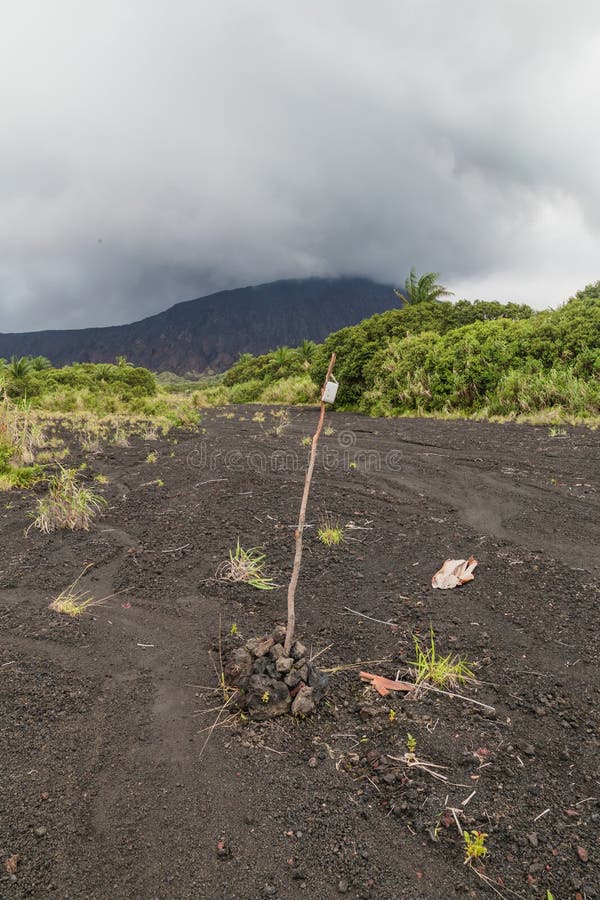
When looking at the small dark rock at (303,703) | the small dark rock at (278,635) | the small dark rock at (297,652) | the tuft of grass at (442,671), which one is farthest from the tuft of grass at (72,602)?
the tuft of grass at (442,671)

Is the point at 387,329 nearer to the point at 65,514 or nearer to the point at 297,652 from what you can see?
the point at 65,514

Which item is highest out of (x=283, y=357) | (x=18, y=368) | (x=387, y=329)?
(x=283, y=357)

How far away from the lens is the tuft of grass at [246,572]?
378 centimetres

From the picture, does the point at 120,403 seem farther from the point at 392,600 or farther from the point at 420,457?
the point at 392,600

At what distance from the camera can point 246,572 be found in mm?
3906

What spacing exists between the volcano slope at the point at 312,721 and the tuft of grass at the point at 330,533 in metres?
0.09

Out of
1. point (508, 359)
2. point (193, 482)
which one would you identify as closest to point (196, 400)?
point (508, 359)

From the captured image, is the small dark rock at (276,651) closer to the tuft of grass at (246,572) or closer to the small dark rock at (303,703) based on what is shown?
the small dark rock at (303,703)

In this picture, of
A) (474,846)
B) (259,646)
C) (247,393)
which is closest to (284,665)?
(259,646)

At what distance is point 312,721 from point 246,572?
1.65 meters

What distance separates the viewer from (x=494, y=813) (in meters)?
1.84

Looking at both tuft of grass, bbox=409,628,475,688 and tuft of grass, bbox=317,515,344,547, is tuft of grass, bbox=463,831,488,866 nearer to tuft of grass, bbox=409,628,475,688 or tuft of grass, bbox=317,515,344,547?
tuft of grass, bbox=409,628,475,688

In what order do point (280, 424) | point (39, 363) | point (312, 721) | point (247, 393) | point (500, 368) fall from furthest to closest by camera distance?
point (39, 363), point (247, 393), point (280, 424), point (500, 368), point (312, 721)

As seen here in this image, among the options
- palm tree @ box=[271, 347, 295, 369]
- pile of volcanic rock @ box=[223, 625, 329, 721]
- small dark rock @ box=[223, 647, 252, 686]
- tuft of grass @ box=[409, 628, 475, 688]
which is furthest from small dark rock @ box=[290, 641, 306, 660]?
palm tree @ box=[271, 347, 295, 369]
